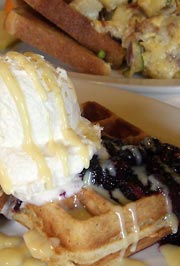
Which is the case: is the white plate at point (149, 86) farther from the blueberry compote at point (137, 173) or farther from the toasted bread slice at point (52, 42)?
the blueberry compote at point (137, 173)

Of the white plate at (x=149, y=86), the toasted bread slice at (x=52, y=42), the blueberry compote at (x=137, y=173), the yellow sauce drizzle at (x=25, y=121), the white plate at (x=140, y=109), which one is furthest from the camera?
the toasted bread slice at (x=52, y=42)

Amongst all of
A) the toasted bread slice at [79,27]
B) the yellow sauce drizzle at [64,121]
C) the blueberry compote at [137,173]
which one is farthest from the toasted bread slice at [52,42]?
the yellow sauce drizzle at [64,121]

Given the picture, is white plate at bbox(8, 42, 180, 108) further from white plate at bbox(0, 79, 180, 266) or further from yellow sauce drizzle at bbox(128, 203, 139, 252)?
yellow sauce drizzle at bbox(128, 203, 139, 252)

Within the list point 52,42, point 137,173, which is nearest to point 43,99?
point 137,173

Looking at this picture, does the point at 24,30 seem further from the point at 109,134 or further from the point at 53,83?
the point at 53,83

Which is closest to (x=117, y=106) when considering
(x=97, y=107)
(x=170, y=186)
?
(x=97, y=107)

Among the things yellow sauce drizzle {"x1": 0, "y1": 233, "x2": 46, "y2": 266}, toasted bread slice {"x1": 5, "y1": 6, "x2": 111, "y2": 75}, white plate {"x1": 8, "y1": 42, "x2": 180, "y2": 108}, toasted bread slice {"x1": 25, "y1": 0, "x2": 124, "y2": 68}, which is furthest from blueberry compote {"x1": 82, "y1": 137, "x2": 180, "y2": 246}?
toasted bread slice {"x1": 25, "y1": 0, "x2": 124, "y2": 68}
